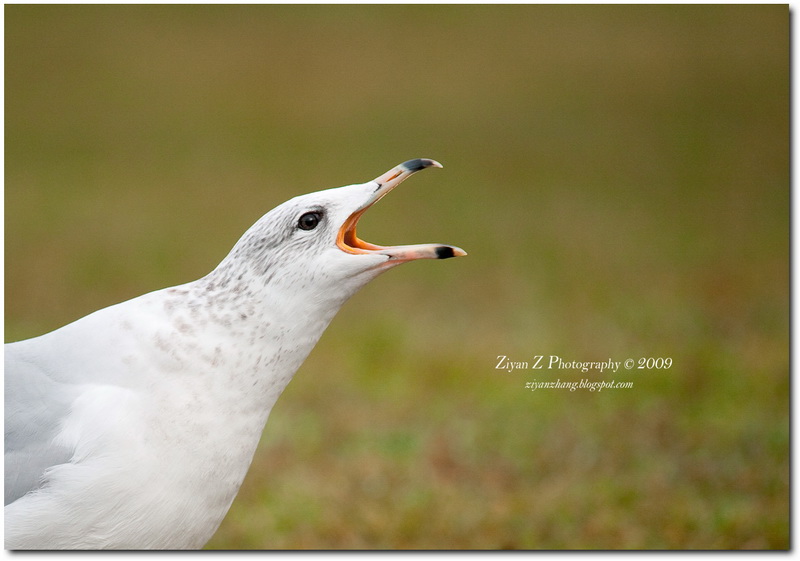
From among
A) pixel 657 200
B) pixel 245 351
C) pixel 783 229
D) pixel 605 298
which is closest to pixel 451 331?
pixel 605 298

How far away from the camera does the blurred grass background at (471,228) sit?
3541 mm

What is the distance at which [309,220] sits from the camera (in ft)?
6.08

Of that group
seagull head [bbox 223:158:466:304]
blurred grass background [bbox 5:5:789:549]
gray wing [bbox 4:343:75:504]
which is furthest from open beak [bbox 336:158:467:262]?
blurred grass background [bbox 5:5:789:549]

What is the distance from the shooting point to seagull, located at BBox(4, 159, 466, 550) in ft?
5.91

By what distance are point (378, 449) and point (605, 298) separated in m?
1.70

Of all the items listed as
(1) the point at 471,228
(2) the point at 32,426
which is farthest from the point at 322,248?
(1) the point at 471,228

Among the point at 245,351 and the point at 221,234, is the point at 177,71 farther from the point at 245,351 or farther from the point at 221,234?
the point at 245,351

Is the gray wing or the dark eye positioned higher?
the dark eye

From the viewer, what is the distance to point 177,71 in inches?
173

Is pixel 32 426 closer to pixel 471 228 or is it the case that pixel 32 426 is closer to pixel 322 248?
pixel 322 248

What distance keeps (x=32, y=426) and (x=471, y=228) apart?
3.62m

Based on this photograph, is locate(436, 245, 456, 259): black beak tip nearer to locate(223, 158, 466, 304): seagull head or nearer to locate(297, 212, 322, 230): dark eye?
locate(223, 158, 466, 304): seagull head

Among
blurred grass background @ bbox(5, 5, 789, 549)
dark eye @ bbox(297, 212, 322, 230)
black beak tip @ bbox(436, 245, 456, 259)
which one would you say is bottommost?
blurred grass background @ bbox(5, 5, 789, 549)

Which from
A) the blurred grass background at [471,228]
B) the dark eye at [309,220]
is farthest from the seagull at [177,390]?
the blurred grass background at [471,228]
